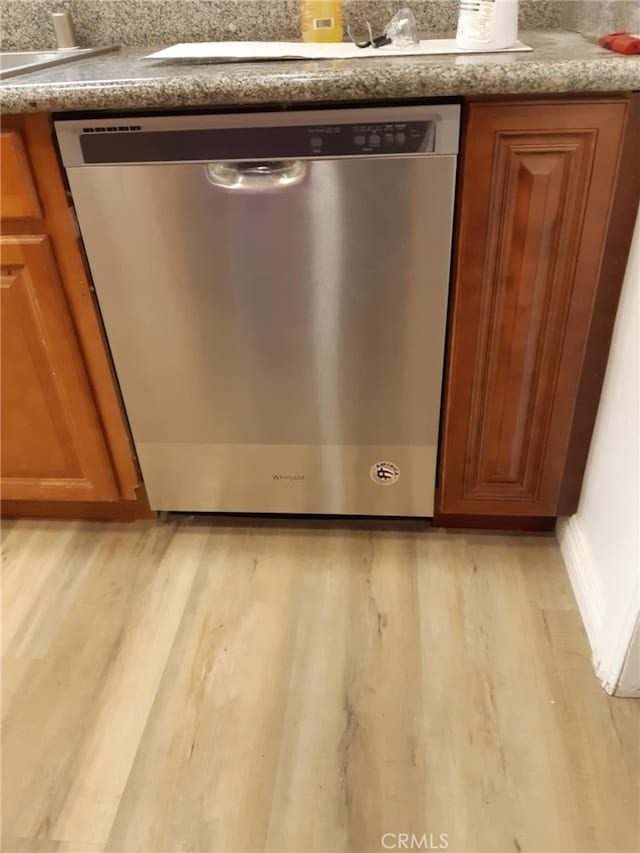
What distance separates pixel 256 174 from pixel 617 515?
0.85m

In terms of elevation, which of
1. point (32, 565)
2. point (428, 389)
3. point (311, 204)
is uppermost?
point (311, 204)

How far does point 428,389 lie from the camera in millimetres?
1306

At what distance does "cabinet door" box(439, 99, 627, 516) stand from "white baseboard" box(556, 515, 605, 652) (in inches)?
2.7

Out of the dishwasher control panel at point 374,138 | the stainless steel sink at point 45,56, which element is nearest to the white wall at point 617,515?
the dishwasher control panel at point 374,138

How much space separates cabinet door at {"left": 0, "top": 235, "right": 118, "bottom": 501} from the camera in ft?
4.12

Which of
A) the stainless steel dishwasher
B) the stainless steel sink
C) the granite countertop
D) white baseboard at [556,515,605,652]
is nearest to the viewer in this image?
the granite countertop

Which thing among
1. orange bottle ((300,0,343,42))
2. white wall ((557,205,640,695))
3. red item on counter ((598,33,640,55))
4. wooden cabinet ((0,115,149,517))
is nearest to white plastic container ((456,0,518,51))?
red item on counter ((598,33,640,55))

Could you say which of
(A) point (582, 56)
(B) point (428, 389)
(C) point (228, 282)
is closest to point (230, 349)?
(C) point (228, 282)

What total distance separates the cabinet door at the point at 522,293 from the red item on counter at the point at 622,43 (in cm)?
9

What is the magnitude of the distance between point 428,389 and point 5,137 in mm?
855

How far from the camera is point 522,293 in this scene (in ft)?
3.90

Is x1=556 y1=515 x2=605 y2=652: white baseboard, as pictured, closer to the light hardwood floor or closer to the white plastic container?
the light hardwood floor

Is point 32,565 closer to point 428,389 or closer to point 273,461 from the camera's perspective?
point 273,461

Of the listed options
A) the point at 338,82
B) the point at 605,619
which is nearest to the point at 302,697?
the point at 605,619
